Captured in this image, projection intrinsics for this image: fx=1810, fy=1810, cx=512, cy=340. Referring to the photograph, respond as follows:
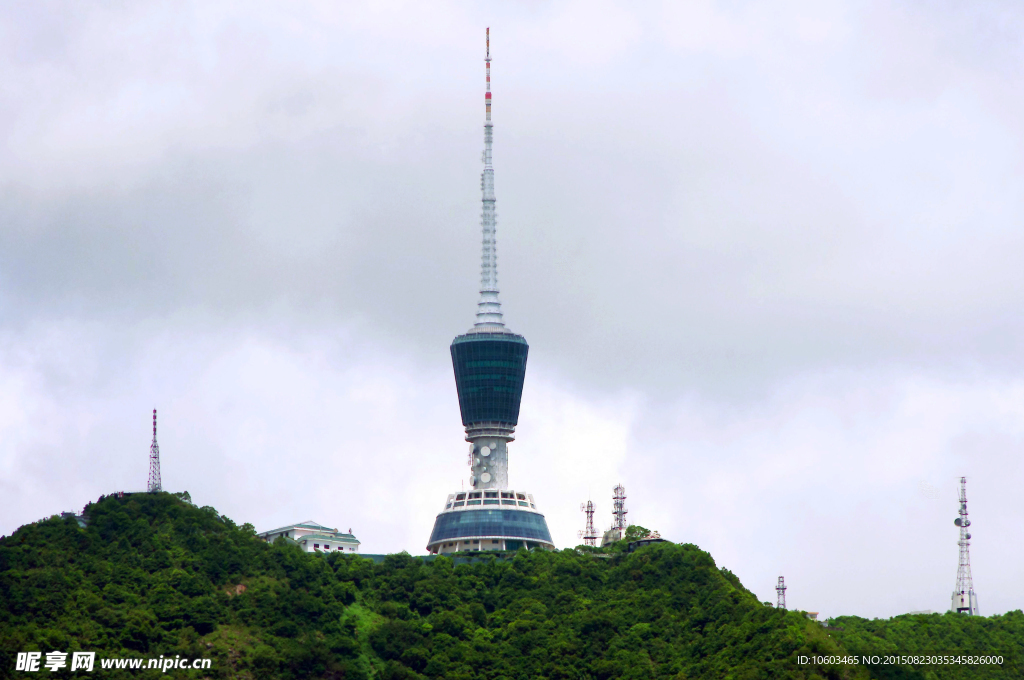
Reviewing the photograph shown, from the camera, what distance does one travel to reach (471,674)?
198 m

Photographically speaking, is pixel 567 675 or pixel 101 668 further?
pixel 567 675

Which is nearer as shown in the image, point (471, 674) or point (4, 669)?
point (4, 669)

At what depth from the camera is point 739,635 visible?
195m

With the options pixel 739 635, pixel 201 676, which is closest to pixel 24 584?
pixel 201 676

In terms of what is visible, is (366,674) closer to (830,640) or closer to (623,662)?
(623,662)

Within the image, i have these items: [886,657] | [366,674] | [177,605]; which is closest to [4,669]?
[177,605]

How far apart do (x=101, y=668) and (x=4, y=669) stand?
9.52 m

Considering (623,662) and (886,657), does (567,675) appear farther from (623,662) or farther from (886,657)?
(886,657)

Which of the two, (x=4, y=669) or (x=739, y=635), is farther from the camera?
(x=739, y=635)

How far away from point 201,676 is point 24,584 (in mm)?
22466

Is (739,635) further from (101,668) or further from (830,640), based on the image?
(101,668)

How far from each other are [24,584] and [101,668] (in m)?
17.2

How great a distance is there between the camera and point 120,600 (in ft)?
644

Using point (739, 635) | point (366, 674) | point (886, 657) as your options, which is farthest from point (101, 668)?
point (886, 657)
